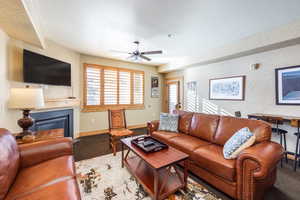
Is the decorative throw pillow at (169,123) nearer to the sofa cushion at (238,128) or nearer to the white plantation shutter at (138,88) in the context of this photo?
the sofa cushion at (238,128)

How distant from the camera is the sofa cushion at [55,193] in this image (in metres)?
1.01

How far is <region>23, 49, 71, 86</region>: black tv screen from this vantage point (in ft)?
7.97

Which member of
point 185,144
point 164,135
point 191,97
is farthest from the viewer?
point 191,97

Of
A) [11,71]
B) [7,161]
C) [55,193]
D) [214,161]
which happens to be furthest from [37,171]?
[214,161]

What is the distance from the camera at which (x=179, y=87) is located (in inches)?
210

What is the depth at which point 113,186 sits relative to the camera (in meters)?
1.84

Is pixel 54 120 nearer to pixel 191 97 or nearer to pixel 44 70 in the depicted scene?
pixel 44 70

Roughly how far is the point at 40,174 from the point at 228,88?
428 cm

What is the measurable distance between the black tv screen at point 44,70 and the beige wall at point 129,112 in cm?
82

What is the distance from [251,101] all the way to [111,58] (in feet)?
14.4

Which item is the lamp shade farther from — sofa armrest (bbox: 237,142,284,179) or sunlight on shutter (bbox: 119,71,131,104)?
sunlight on shutter (bbox: 119,71,131,104)

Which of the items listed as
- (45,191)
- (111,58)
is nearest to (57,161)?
(45,191)

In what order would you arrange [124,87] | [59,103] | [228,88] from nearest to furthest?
[59,103], [228,88], [124,87]

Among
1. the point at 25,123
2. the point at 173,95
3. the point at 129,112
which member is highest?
the point at 173,95
